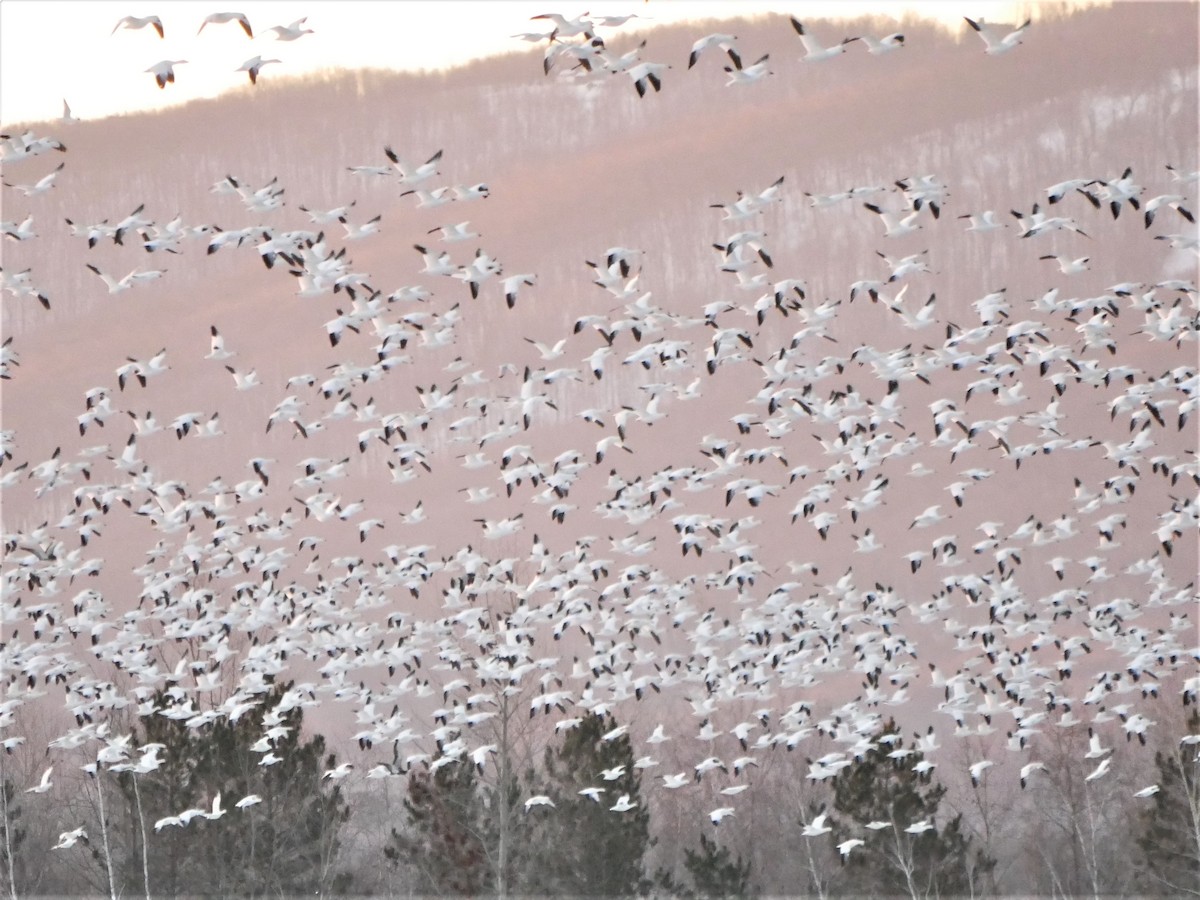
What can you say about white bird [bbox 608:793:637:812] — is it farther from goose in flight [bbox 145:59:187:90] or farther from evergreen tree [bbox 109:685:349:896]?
goose in flight [bbox 145:59:187:90]

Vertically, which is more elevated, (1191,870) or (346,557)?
(346,557)

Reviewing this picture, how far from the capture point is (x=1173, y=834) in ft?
143

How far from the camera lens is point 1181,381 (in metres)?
36.2

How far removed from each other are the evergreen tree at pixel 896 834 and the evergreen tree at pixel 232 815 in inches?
512

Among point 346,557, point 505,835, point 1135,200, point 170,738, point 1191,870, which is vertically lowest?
point 1191,870

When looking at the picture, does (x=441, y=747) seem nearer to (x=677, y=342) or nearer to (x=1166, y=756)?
(x=677, y=342)

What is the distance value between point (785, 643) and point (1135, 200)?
18.2 m

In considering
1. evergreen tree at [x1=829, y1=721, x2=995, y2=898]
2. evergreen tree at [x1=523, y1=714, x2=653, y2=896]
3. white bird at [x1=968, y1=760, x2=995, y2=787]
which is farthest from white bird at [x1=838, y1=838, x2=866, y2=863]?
evergreen tree at [x1=523, y1=714, x2=653, y2=896]

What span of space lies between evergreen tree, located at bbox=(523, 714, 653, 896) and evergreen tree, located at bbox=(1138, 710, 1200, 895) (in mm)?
12962

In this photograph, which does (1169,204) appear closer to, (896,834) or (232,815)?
(896,834)

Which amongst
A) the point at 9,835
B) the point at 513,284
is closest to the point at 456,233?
the point at 513,284

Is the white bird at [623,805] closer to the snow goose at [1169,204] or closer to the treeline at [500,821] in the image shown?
the treeline at [500,821]

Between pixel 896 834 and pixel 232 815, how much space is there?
54.3 feet

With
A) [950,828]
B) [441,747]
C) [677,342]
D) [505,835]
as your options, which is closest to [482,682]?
[441,747]
